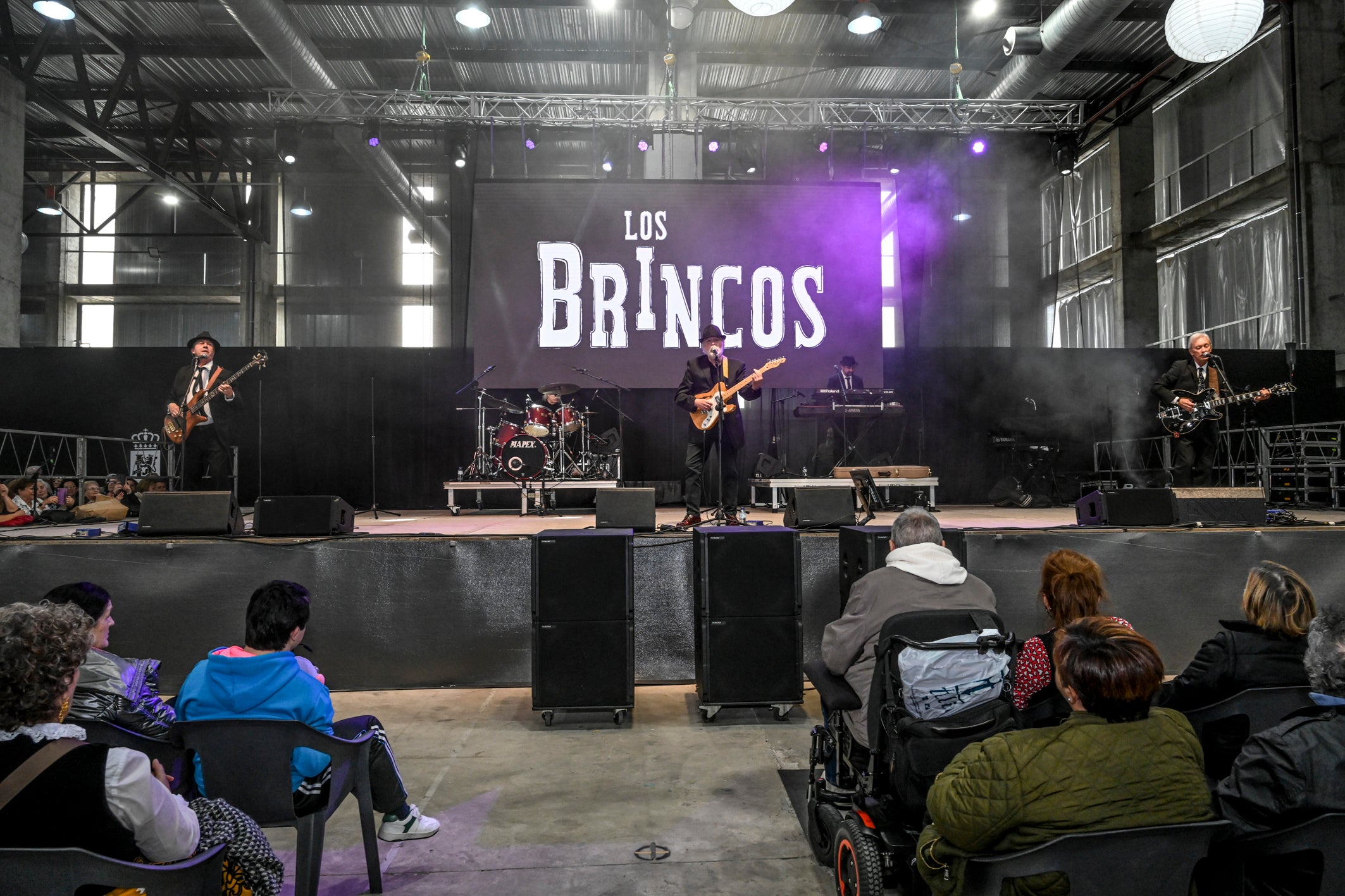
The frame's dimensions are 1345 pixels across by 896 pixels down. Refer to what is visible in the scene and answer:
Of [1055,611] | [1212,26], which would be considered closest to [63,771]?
[1055,611]

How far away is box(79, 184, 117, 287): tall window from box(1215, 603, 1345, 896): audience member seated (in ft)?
69.0

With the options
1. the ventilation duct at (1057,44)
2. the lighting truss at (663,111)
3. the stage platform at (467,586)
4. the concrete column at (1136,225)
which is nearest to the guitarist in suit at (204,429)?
the stage platform at (467,586)

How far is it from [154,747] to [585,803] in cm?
164

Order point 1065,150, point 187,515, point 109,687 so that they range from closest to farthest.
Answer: point 109,687 < point 187,515 < point 1065,150

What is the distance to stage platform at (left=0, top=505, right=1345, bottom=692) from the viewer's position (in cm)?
485

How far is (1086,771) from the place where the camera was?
5.15 ft

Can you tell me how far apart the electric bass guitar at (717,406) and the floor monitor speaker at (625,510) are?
1500mm

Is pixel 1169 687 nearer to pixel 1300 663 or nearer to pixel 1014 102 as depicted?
pixel 1300 663

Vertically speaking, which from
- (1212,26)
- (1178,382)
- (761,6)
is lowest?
(1178,382)

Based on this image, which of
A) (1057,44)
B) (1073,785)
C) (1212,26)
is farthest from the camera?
(1057,44)

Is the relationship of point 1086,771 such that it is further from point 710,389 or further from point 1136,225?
point 1136,225

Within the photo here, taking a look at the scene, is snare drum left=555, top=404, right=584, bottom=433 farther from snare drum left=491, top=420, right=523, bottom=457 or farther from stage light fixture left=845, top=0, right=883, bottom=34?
stage light fixture left=845, top=0, right=883, bottom=34

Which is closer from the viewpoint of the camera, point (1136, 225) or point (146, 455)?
point (146, 455)

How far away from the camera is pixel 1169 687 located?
264 centimetres
